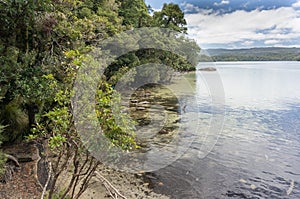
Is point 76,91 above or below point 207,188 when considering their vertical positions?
above

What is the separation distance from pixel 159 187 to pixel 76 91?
16.8 feet

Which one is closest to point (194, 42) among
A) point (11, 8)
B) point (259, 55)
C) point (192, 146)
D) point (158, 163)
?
point (192, 146)

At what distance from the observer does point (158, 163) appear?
10539mm

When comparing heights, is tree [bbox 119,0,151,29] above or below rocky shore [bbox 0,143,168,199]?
above

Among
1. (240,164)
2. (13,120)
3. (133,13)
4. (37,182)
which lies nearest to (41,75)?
(13,120)

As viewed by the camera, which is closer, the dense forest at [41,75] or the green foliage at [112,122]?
the green foliage at [112,122]

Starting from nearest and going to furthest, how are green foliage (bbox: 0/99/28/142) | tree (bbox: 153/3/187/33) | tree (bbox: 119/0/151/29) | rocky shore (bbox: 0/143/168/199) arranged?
1. rocky shore (bbox: 0/143/168/199)
2. green foliage (bbox: 0/99/28/142)
3. tree (bbox: 119/0/151/29)
4. tree (bbox: 153/3/187/33)

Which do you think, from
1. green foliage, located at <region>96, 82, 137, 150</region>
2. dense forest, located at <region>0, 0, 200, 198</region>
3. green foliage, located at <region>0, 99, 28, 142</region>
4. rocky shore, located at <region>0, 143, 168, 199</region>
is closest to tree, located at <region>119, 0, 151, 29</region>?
dense forest, located at <region>0, 0, 200, 198</region>

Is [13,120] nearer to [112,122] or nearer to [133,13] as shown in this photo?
[112,122]

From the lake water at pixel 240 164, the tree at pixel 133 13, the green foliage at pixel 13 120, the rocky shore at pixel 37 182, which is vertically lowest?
the lake water at pixel 240 164

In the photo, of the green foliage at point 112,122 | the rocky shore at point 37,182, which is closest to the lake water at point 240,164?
the rocky shore at point 37,182

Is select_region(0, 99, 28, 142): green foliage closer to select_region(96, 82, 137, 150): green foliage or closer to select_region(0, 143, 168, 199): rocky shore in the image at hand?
select_region(0, 143, 168, 199): rocky shore

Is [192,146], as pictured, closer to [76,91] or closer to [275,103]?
[76,91]

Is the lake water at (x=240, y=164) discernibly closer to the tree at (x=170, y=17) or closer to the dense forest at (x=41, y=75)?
the dense forest at (x=41, y=75)
